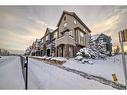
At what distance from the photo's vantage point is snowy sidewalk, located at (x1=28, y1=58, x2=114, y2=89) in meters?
2.12

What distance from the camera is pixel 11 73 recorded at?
7.11 feet

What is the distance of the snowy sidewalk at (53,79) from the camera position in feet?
6.96

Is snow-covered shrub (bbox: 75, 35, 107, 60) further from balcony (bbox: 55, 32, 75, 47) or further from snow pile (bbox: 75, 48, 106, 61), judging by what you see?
balcony (bbox: 55, 32, 75, 47)

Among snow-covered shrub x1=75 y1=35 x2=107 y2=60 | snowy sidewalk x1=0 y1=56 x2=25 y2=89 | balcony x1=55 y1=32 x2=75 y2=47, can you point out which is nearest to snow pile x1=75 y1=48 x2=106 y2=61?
snow-covered shrub x1=75 y1=35 x2=107 y2=60

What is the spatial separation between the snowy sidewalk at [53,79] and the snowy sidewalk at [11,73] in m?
0.13

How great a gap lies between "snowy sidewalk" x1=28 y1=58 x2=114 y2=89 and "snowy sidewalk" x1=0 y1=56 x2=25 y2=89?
13 cm

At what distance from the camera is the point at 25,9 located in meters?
2.29

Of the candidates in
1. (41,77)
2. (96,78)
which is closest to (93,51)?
(96,78)

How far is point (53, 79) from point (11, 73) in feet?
1.69

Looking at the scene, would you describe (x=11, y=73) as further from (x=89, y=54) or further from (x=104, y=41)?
(x=104, y=41)

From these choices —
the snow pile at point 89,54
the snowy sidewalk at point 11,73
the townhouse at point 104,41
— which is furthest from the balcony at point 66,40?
the snowy sidewalk at point 11,73

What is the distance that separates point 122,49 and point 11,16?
144 cm
